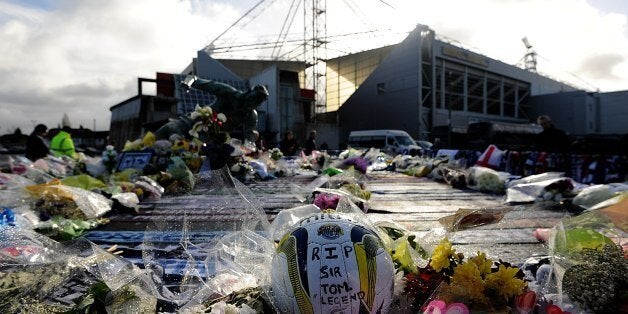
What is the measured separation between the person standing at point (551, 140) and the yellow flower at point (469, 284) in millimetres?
8079

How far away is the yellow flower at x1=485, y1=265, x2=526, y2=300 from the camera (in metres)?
1.87

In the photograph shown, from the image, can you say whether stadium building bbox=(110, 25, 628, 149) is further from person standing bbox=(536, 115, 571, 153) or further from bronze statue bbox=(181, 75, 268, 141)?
person standing bbox=(536, 115, 571, 153)

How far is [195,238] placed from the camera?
3.62 meters

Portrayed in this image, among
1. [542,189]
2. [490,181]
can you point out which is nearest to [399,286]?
[542,189]

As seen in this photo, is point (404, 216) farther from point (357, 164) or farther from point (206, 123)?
point (206, 123)

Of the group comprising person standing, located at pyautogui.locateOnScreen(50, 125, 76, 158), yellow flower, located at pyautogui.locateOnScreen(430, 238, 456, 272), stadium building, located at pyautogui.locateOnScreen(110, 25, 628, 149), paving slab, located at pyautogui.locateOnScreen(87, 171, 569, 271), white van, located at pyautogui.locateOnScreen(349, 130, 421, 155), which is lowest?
paving slab, located at pyautogui.locateOnScreen(87, 171, 569, 271)

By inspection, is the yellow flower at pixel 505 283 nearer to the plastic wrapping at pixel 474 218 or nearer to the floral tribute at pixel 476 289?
the floral tribute at pixel 476 289

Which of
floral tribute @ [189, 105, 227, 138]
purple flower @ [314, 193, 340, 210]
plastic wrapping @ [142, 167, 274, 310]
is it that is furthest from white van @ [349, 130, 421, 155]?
plastic wrapping @ [142, 167, 274, 310]

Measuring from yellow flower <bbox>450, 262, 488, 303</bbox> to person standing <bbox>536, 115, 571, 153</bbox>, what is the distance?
→ 8.08 metres

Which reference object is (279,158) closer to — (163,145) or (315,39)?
(163,145)

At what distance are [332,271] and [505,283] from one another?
33.1 inches

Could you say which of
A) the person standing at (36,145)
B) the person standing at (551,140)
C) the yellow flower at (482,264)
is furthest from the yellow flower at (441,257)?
the person standing at (36,145)

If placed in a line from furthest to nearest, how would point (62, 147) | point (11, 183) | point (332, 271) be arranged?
point (62, 147)
point (11, 183)
point (332, 271)

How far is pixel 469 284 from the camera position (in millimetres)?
1885
